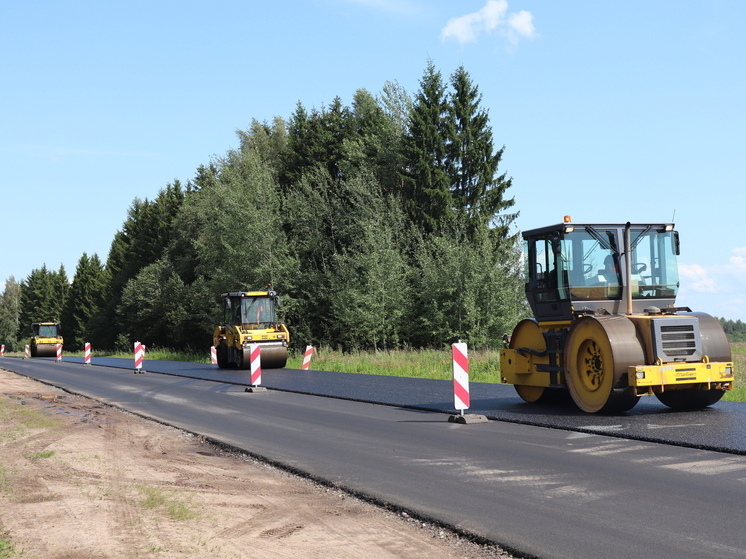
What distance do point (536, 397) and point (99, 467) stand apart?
766cm

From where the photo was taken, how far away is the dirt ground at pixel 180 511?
17.4ft

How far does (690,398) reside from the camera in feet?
38.9

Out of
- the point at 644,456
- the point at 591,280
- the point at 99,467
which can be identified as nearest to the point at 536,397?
the point at 591,280

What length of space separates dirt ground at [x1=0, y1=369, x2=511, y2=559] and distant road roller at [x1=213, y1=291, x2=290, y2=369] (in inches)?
668

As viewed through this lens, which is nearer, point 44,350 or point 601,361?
point 601,361

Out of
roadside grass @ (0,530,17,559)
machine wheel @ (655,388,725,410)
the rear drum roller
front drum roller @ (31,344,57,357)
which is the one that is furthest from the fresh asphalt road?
front drum roller @ (31,344,57,357)

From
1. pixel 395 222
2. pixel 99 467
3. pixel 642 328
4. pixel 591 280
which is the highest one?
pixel 395 222

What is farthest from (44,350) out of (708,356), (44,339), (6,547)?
(6,547)

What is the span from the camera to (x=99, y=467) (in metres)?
8.71

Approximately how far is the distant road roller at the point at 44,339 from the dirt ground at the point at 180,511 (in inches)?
2114

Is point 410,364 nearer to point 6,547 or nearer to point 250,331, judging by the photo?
point 250,331

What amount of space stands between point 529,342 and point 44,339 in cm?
5500

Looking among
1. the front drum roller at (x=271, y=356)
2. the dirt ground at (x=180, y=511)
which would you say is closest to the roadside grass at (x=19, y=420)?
the dirt ground at (x=180, y=511)

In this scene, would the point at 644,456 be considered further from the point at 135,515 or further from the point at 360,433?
the point at 135,515
